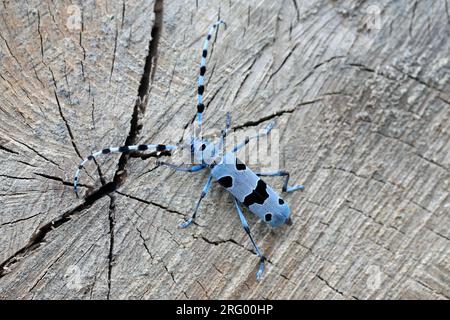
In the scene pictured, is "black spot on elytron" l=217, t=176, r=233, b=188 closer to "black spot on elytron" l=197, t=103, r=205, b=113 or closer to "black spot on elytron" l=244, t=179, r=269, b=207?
"black spot on elytron" l=244, t=179, r=269, b=207

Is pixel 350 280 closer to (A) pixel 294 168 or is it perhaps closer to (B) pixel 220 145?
(A) pixel 294 168

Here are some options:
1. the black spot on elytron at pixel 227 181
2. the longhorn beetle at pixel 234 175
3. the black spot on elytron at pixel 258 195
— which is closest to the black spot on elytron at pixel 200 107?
the longhorn beetle at pixel 234 175

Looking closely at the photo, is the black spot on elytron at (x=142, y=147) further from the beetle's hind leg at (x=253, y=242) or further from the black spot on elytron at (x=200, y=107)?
the beetle's hind leg at (x=253, y=242)

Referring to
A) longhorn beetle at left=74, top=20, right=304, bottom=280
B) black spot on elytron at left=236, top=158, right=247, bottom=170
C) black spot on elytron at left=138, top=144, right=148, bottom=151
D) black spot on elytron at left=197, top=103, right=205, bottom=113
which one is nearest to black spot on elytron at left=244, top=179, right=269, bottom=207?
longhorn beetle at left=74, top=20, right=304, bottom=280

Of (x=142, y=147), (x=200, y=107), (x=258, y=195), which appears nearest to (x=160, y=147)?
(x=142, y=147)

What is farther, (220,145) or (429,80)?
(220,145)
